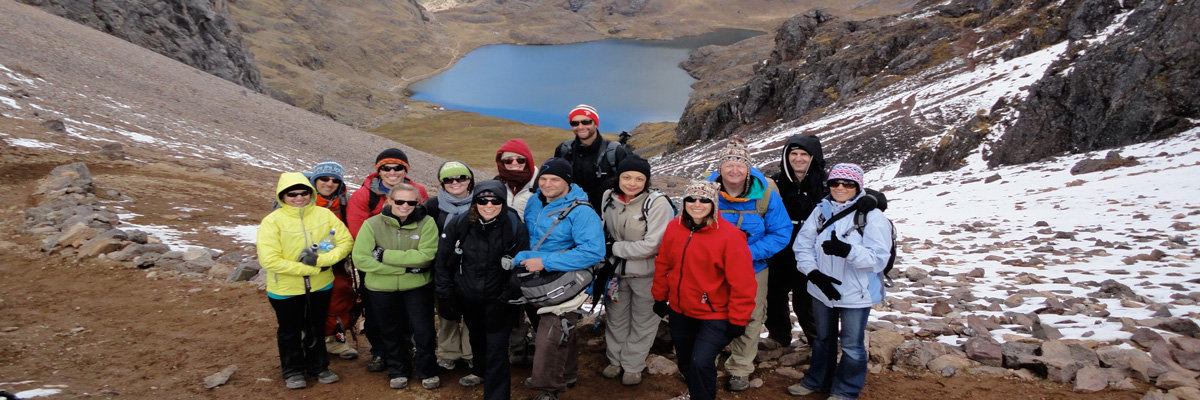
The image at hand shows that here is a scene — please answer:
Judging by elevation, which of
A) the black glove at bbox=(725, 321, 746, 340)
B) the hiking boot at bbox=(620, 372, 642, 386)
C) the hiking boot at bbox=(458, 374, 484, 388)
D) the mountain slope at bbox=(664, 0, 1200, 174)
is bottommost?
the hiking boot at bbox=(620, 372, 642, 386)

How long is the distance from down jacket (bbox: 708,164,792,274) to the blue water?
3607 inches

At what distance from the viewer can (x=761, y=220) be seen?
19.6ft

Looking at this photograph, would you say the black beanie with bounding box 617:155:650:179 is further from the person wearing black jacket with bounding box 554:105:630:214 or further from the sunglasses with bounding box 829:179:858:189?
the sunglasses with bounding box 829:179:858:189

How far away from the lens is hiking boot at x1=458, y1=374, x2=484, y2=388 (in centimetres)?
629

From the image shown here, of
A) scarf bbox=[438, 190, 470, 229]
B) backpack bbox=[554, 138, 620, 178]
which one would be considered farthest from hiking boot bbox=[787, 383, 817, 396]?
scarf bbox=[438, 190, 470, 229]

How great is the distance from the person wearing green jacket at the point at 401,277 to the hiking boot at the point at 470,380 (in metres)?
0.25

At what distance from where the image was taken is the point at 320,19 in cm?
15588

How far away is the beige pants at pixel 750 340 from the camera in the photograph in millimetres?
6262

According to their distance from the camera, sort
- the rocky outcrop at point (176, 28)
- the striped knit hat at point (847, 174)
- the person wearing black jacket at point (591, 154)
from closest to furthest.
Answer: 1. the striped knit hat at point (847, 174)
2. the person wearing black jacket at point (591, 154)
3. the rocky outcrop at point (176, 28)

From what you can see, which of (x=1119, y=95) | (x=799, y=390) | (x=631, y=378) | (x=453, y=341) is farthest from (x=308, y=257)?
(x=1119, y=95)

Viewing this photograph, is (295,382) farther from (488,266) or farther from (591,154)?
(591,154)

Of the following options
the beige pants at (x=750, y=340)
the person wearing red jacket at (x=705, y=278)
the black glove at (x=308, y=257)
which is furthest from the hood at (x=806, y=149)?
the black glove at (x=308, y=257)

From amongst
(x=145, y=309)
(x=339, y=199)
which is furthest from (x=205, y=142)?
(x=339, y=199)

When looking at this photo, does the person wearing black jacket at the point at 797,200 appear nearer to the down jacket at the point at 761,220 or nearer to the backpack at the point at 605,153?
the down jacket at the point at 761,220
